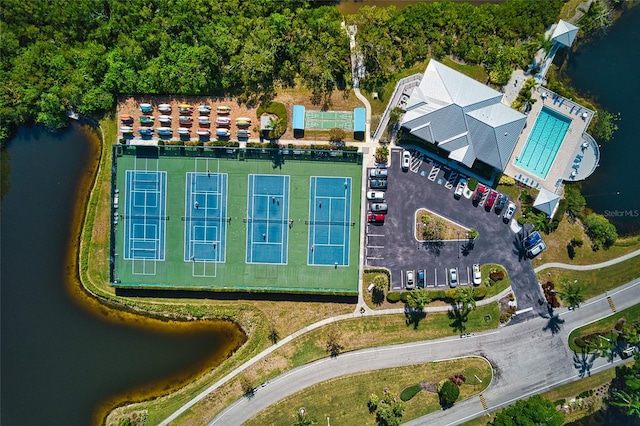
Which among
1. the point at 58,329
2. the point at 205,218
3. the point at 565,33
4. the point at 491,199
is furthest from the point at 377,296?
the point at 58,329

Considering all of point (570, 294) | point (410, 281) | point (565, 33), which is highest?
point (565, 33)

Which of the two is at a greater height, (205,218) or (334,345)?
(205,218)

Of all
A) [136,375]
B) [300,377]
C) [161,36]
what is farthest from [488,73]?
[136,375]

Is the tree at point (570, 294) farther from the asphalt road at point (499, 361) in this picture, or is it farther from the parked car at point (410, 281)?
the parked car at point (410, 281)

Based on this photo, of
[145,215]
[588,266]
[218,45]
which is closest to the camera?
[218,45]

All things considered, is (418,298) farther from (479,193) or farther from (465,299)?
(479,193)

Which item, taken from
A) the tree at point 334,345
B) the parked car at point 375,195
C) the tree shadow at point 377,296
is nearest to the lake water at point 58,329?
the tree at point 334,345

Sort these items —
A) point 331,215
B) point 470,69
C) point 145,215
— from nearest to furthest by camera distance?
1. point 331,215
2. point 145,215
3. point 470,69
